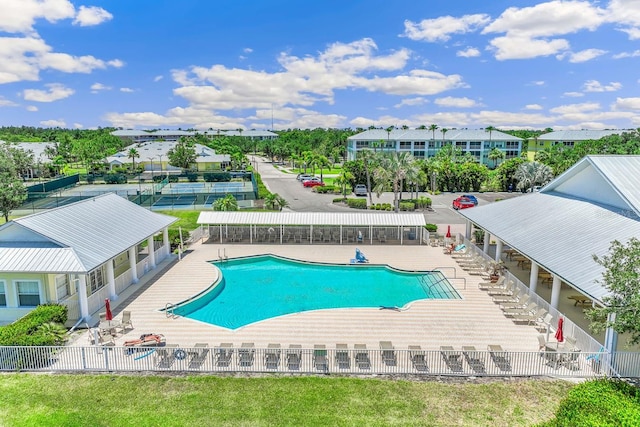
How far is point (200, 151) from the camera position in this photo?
90875 millimetres

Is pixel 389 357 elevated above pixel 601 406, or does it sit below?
below

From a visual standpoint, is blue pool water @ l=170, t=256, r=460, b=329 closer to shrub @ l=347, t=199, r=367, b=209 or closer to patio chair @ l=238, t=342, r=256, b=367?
patio chair @ l=238, t=342, r=256, b=367

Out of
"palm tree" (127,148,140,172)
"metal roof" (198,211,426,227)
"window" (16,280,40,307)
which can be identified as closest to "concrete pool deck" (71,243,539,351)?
"window" (16,280,40,307)

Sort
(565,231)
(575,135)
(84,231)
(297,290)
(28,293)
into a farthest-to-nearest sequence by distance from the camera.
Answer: (575,135) < (297,290) < (84,231) < (565,231) < (28,293)

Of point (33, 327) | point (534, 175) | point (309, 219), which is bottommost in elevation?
point (33, 327)

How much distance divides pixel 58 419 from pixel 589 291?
1678cm

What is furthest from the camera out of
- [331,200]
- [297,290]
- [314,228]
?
[331,200]

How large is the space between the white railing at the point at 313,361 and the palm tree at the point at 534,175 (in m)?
46.2

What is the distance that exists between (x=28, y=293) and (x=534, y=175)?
56.4 m

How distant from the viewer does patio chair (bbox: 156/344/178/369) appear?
46.5 ft

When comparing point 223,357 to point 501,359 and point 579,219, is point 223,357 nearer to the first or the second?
point 501,359

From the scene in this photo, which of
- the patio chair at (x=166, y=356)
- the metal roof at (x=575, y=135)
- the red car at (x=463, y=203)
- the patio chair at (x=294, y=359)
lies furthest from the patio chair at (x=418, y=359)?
the metal roof at (x=575, y=135)

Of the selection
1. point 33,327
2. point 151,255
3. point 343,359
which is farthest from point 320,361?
point 151,255

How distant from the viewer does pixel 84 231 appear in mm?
20219
